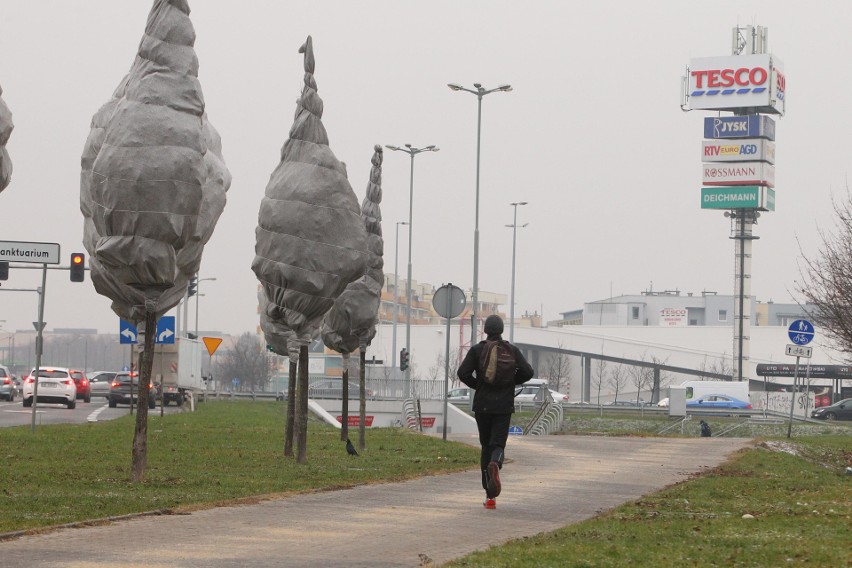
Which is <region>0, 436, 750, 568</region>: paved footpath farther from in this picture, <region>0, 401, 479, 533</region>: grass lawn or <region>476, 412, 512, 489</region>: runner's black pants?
<region>0, 401, 479, 533</region>: grass lawn

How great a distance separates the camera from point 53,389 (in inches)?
2036

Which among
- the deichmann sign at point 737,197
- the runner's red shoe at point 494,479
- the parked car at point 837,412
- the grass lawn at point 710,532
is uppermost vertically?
the deichmann sign at point 737,197

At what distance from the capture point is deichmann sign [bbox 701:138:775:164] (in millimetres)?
126938

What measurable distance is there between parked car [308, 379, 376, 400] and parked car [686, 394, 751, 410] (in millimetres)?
21853

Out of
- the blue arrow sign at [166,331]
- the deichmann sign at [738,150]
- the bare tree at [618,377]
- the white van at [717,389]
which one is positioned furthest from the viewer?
the bare tree at [618,377]

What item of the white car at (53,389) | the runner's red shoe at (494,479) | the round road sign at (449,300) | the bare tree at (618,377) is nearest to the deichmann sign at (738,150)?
the bare tree at (618,377)

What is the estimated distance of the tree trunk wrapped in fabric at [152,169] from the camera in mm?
15984

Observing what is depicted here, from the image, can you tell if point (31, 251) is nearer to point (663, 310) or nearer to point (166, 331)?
point (166, 331)

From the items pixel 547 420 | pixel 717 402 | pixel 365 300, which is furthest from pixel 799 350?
pixel 717 402

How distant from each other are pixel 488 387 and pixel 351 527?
9.25 ft

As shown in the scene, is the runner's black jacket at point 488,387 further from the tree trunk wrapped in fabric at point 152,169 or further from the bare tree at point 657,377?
the bare tree at point 657,377

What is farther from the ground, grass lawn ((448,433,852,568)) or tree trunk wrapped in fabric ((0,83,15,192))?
tree trunk wrapped in fabric ((0,83,15,192))

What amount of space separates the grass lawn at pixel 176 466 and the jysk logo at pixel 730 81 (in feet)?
324

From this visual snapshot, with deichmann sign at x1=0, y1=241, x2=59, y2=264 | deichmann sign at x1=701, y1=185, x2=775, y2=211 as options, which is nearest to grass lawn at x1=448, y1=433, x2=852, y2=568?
deichmann sign at x1=0, y1=241, x2=59, y2=264
